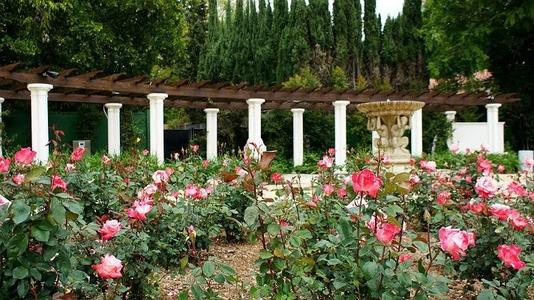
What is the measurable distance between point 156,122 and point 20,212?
1273cm

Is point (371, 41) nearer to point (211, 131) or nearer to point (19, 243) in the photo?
point (211, 131)

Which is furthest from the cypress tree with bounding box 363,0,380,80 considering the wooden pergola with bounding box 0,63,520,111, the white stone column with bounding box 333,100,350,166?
the white stone column with bounding box 333,100,350,166

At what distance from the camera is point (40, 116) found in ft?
38.7

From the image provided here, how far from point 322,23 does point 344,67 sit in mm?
2347

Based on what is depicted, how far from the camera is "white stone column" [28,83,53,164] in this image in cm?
1158

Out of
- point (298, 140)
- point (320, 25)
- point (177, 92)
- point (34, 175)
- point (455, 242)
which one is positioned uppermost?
point (320, 25)

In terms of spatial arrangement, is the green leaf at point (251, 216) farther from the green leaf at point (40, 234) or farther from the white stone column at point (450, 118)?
the white stone column at point (450, 118)

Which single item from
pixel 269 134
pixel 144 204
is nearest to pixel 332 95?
pixel 269 134

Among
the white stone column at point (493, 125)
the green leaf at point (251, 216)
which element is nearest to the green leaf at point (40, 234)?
the green leaf at point (251, 216)

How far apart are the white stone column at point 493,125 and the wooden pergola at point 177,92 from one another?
0.27 meters

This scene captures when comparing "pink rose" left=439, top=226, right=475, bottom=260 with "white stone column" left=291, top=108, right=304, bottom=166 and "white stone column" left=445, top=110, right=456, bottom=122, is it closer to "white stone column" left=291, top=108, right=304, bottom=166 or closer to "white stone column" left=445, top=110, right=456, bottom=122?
"white stone column" left=291, top=108, right=304, bottom=166

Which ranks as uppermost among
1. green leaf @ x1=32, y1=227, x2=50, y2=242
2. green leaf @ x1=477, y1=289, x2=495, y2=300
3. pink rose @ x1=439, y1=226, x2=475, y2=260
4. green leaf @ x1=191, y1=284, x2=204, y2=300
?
green leaf @ x1=32, y1=227, x2=50, y2=242

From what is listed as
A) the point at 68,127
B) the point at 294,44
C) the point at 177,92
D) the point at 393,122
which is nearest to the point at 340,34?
the point at 294,44

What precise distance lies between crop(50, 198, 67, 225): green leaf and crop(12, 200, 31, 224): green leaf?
0.07 m
